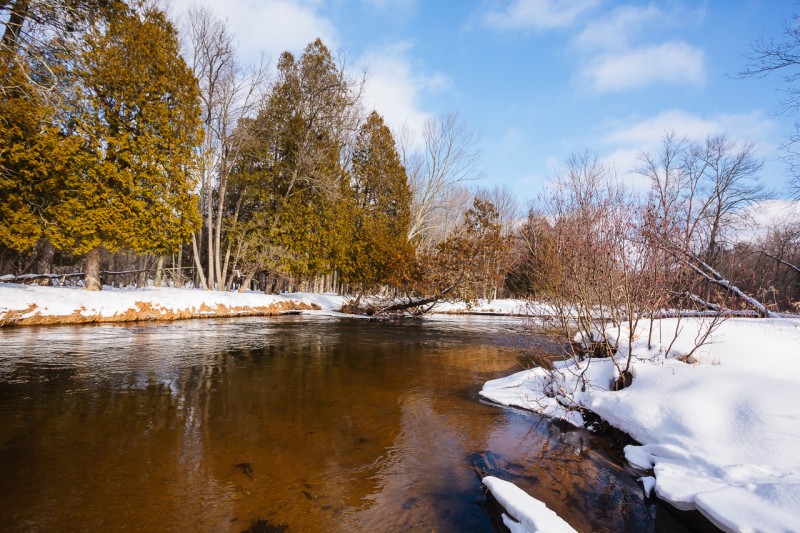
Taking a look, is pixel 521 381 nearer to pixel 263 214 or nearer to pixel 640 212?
pixel 640 212

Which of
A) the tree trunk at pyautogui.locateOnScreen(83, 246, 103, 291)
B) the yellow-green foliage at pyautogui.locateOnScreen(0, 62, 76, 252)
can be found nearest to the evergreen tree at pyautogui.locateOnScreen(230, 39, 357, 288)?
the tree trunk at pyautogui.locateOnScreen(83, 246, 103, 291)

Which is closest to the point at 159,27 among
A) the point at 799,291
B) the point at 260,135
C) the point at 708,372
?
the point at 260,135

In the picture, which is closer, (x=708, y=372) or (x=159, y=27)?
(x=708, y=372)

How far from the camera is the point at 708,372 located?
14.1 ft

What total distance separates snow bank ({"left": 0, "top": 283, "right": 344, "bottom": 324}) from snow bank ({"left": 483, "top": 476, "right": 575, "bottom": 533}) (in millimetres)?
12885

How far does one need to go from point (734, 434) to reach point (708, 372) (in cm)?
114

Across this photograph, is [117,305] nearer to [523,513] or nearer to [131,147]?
[131,147]

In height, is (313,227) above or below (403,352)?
above

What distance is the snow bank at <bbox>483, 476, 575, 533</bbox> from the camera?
94.7 inches

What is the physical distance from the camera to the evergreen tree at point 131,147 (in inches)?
492

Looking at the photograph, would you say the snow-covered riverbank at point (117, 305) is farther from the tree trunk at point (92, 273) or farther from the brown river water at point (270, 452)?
the brown river water at point (270, 452)

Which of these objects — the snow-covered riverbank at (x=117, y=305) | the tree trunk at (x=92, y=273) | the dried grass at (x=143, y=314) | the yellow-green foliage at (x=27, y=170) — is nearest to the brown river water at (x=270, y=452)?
the dried grass at (x=143, y=314)

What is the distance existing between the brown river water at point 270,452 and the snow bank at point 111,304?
10.9 ft

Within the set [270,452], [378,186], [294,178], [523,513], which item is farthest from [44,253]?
[523,513]
